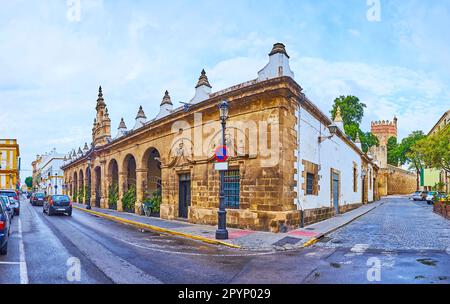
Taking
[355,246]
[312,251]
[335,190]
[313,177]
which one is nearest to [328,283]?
[312,251]

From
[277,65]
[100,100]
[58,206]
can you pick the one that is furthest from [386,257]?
[100,100]

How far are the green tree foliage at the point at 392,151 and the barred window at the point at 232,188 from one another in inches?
2725

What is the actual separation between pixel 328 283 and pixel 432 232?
9525mm

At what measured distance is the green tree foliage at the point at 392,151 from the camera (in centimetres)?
7612

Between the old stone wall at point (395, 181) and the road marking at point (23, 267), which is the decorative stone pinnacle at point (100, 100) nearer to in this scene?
the road marking at point (23, 267)

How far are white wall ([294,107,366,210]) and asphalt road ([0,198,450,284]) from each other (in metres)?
4.03

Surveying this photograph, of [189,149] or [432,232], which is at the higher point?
[189,149]

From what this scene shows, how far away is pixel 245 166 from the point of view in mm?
14375

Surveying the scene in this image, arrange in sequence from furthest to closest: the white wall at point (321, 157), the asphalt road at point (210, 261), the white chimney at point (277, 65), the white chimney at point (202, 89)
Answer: the white chimney at point (202, 89) → the white wall at point (321, 157) → the white chimney at point (277, 65) → the asphalt road at point (210, 261)

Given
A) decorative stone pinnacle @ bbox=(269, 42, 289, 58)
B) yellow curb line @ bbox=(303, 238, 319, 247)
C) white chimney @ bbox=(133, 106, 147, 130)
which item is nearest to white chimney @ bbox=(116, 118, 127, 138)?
white chimney @ bbox=(133, 106, 147, 130)

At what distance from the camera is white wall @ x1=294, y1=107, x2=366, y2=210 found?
49.9 ft

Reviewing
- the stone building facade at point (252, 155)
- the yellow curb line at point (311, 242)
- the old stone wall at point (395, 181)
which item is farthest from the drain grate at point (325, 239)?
the old stone wall at point (395, 181)

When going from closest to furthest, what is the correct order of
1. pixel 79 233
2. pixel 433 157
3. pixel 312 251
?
1. pixel 312 251
2. pixel 79 233
3. pixel 433 157
